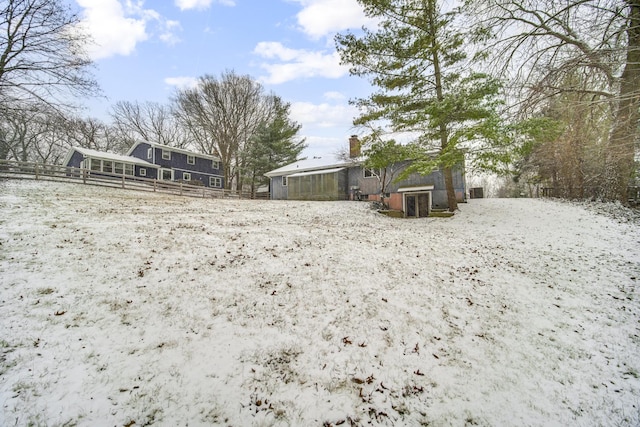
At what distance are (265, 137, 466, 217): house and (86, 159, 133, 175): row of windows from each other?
580 inches

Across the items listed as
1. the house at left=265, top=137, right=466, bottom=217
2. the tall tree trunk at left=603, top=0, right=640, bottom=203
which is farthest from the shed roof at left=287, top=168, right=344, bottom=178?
the tall tree trunk at left=603, top=0, right=640, bottom=203

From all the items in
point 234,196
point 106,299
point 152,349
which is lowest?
point 152,349

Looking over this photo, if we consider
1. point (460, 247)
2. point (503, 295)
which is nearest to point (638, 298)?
point (503, 295)

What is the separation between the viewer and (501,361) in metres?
3.83

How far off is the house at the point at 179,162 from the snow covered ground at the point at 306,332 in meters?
22.5

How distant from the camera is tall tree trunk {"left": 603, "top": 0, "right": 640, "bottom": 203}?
499cm

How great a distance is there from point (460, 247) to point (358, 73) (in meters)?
10.3

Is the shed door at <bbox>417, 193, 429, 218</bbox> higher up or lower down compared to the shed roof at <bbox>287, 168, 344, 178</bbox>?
lower down

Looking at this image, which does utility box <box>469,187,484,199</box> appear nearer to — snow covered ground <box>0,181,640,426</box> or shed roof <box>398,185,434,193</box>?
shed roof <box>398,185,434,193</box>

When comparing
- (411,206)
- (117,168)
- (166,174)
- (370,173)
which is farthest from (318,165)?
(117,168)

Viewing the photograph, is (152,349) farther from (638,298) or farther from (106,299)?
(638,298)

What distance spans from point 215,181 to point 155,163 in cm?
719

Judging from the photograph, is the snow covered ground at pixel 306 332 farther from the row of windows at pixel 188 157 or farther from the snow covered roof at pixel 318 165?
the row of windows at pixel 188 157

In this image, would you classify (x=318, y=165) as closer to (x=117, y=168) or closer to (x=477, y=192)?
(x=477, y=192)
